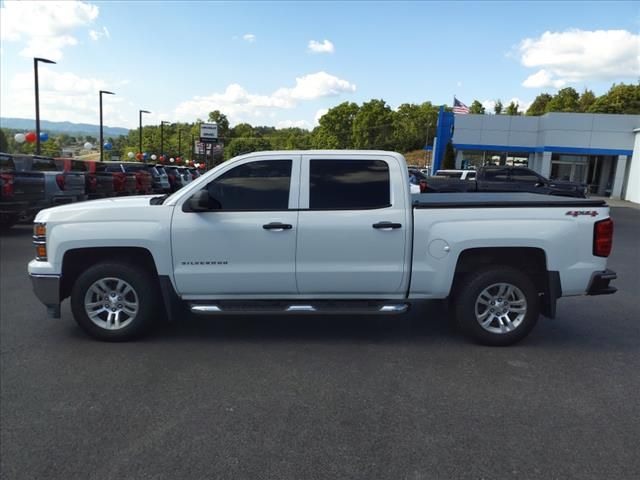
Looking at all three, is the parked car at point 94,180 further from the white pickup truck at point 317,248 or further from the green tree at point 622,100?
the green tree at point 622,100

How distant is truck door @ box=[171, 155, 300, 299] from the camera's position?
5.09m

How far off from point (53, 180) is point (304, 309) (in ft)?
37.6

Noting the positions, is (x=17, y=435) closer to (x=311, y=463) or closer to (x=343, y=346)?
(x=311, y=463)

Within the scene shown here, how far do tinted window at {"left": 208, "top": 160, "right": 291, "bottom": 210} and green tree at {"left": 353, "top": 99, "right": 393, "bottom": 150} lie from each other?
345 feet

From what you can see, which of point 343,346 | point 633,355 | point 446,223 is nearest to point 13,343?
point 343,346

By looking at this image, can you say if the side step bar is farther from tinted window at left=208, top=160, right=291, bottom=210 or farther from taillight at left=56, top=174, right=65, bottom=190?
taillight at left=56, top=174, right=65, bottom=190

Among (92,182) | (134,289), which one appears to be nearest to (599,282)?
(134,289)

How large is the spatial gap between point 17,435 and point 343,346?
9.33 feet

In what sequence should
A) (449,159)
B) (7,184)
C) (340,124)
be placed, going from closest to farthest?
(7,184) → (449,159) → (340,124)

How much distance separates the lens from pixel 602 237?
5.09 meters

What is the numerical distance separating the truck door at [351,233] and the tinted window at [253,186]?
0.22m

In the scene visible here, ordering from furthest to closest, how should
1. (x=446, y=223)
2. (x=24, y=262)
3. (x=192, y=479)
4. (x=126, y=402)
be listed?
(x=24, y=262)
(x=446, y=223)
(x=126, y=402)
(x=192, y=479)

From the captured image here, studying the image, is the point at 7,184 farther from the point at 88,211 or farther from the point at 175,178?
the point at 175,178

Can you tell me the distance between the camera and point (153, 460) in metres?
3.23
